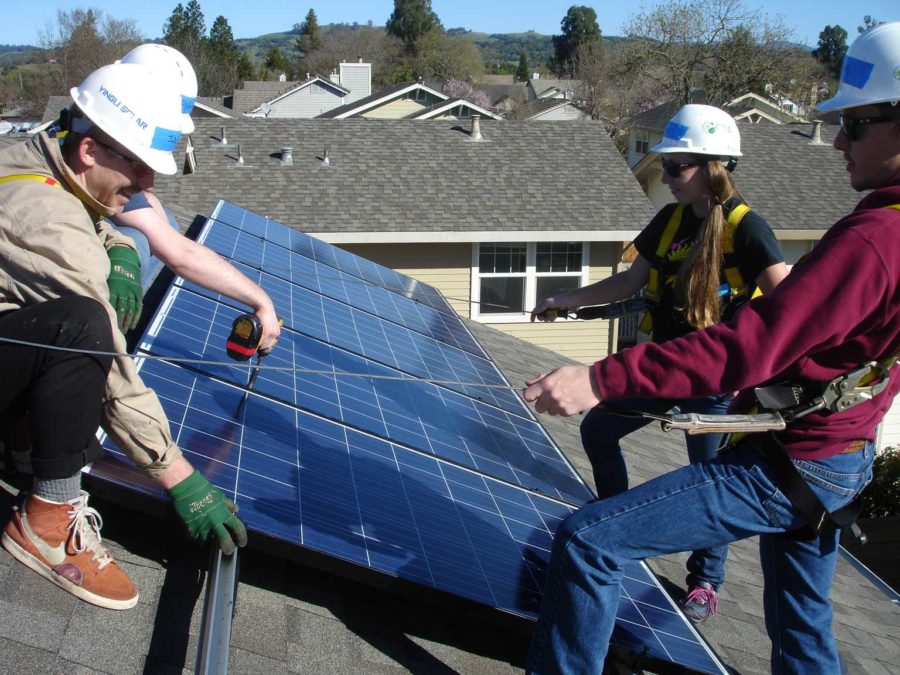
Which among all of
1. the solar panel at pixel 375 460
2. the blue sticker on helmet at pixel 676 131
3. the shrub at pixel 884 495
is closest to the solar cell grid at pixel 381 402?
the solar panel at pixel 375 460

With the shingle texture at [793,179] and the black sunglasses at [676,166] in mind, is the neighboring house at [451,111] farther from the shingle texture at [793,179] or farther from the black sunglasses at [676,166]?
the black sunglasses at [676,166]

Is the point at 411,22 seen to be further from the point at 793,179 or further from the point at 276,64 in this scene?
the point at 793,179

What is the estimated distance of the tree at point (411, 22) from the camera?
106 m

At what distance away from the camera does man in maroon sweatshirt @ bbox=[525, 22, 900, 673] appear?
2.69 meters

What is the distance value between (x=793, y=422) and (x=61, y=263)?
92.8 inches

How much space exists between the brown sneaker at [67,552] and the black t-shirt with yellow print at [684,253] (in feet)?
9.15

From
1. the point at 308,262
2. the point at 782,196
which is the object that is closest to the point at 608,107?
the point at 782,196

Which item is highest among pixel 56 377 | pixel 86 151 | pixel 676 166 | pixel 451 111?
pixel 86 151

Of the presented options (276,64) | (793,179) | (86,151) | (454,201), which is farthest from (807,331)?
(276,64)

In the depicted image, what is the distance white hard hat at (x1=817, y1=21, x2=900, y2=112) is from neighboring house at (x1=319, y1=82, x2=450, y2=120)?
125 ft

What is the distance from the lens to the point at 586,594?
2.99m

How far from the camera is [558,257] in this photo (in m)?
18.8

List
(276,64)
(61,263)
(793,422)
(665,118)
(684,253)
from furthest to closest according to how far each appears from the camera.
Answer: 1. (276,64)
2. (665,118)
3. (684,253)
4. (793,422)
5. (61,263)

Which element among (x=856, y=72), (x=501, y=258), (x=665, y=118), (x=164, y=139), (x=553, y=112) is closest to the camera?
(x=856, y=72)
